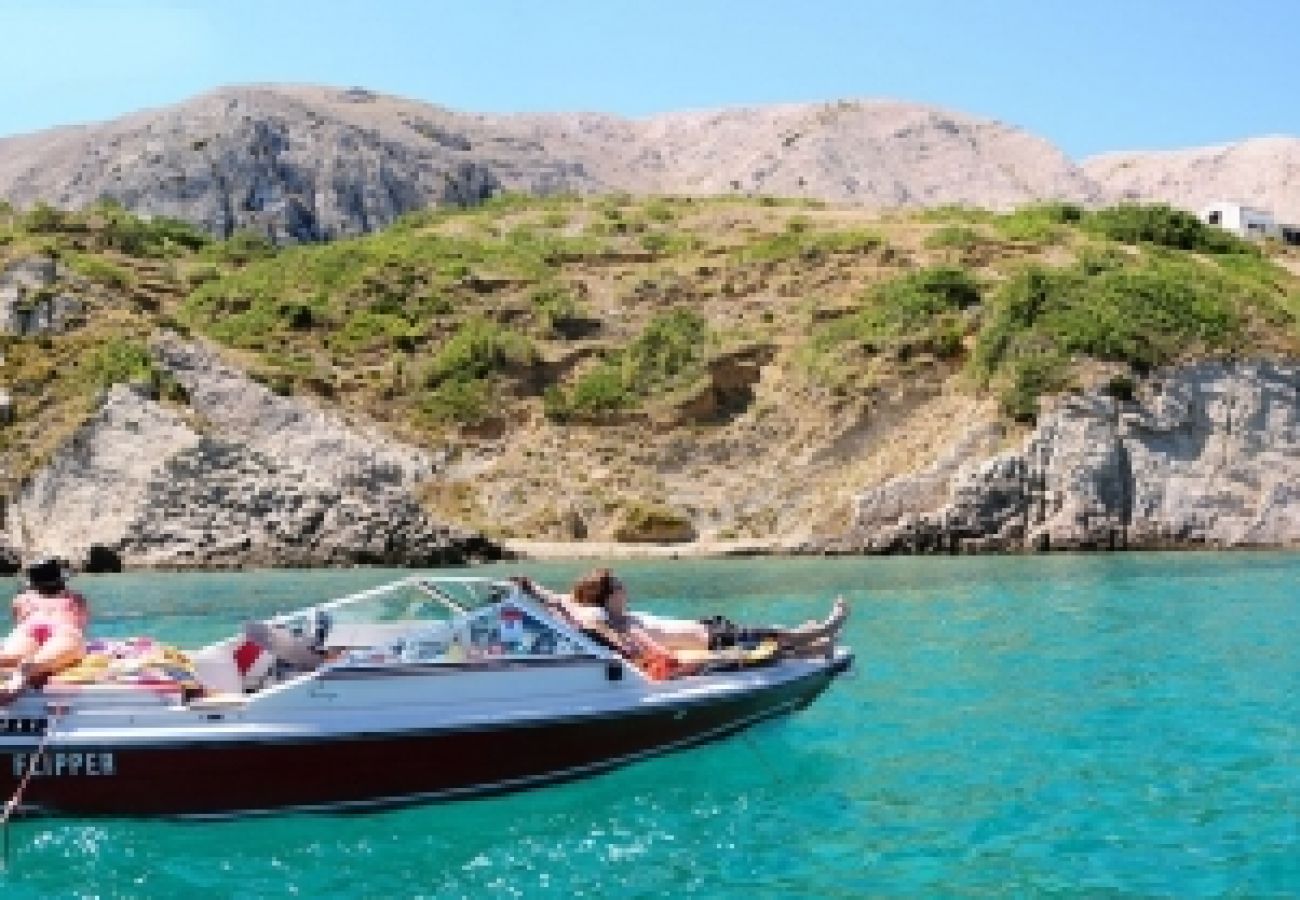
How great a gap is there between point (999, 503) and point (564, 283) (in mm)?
23561

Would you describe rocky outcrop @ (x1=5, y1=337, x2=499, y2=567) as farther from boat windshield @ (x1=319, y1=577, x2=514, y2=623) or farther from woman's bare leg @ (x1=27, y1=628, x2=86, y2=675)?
woman's bare leg @ (x1=27, y1=628, x2=86, y2=675)

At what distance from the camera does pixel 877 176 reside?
13538 cm

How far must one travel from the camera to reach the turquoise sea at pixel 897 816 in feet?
37.0

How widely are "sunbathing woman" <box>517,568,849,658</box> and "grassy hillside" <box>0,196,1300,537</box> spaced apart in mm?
30200

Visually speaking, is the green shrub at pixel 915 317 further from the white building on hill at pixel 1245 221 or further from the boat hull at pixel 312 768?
the white building on hill at pixel 1245 221

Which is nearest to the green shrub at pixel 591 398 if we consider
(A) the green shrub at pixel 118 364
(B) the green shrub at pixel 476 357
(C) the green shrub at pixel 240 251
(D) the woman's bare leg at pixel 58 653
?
(B) the green shrub at pixel 476 357

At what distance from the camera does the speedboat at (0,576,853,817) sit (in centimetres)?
1265

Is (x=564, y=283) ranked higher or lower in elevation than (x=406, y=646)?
higher

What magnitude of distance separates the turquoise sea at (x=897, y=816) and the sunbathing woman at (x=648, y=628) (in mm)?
1082

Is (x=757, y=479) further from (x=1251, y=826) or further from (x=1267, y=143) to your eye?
(x=1267, y=143)

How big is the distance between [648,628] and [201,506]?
2852cm

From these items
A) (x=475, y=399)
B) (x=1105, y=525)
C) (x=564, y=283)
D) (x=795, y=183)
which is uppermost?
(x=795, y=183)

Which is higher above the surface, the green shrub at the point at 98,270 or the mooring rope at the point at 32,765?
the green shrub at the point at 98,270

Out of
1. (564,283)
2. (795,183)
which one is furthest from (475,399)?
(795,183)
